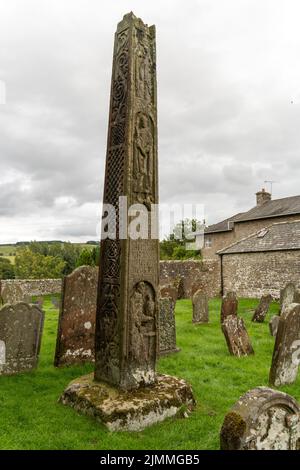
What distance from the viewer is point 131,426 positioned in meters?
4.53

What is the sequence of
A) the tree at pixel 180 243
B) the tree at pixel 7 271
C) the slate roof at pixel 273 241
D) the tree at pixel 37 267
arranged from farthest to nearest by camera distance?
the tree at pixel 7 271 < the tree at pixel 37 267 < the tree at pixel 180 243 < the slate roof at pixel 273 241

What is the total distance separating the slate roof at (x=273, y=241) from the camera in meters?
19.1

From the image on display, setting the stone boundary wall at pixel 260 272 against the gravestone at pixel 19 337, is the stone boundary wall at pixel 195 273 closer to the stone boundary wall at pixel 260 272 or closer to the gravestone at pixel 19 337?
the stone boundary wall at pixel 260 272

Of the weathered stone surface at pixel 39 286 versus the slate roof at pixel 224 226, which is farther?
the slate roof at pixel 224 226

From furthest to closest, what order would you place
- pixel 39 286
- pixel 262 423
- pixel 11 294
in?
pixel 39 286, pixel 11 294, pixel 262 423

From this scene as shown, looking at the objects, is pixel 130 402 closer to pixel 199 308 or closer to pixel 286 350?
pixel 286 350

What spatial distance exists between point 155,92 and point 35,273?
47736 mm

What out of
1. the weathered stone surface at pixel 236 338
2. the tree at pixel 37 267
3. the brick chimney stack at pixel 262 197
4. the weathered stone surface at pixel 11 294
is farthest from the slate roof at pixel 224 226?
the weathered stone surface at pixel 236 338

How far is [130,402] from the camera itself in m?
4.68

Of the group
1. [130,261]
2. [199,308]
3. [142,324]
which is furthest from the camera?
[199,308]

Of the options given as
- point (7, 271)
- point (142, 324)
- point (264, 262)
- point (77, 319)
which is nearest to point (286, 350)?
point (142, 324)

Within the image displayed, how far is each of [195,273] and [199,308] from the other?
483 inches

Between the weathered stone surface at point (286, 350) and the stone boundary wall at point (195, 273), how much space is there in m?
15.2

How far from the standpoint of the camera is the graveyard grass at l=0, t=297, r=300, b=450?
14.2 ft
